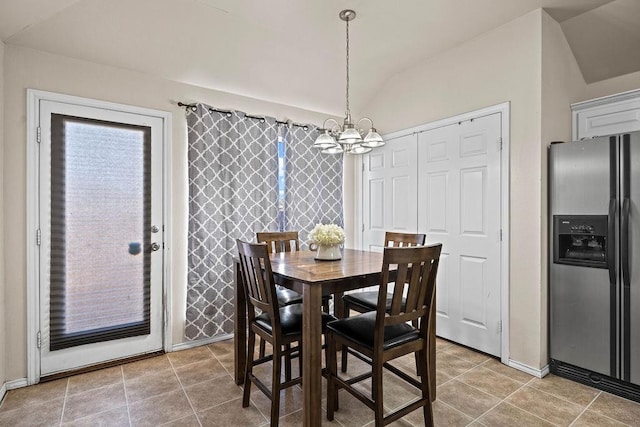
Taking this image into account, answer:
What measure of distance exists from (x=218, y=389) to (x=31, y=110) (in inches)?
94.5

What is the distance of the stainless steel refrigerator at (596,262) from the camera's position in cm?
224

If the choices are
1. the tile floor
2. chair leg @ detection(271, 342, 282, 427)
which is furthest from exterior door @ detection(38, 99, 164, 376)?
chair leg @ detection(271, 342, 282, 427)

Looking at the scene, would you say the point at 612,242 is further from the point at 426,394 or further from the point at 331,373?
the point at 331,373

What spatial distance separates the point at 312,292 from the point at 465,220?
1.94 meters

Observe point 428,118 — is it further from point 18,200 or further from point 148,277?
point 18,200

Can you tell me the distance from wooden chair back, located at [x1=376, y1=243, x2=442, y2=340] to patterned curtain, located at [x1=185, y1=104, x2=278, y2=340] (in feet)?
6.38

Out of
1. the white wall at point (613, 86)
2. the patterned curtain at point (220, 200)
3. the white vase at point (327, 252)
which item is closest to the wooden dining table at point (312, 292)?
the white vase at point (327, 252)

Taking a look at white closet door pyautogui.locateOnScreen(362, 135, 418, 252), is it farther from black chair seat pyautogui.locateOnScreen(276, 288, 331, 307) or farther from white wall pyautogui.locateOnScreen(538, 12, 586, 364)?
black chair seat pyautogui.locateOnScreen(276, 288, 331, 307)

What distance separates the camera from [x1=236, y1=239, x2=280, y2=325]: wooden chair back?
1885 mm

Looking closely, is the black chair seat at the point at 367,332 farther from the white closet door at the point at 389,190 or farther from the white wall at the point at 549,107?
the white closet door at the point at 389,190

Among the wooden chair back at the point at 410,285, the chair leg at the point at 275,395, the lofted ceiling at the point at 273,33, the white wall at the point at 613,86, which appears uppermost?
the lofted ceiling at the point at 273,33

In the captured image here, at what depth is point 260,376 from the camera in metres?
2.58

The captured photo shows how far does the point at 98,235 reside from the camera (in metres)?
2.71

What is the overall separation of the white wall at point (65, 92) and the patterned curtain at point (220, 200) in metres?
0.10
